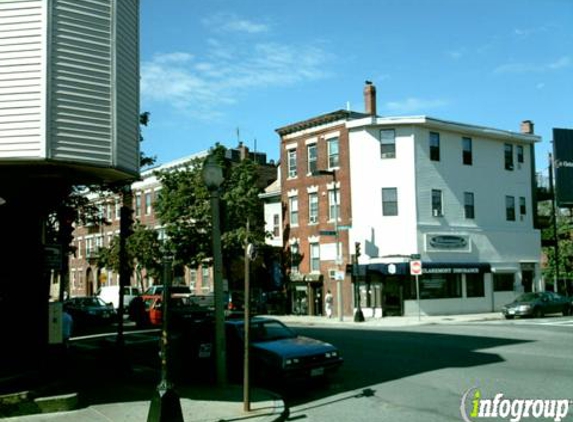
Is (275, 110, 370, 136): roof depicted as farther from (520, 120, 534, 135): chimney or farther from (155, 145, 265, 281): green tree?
(520, 120, 534, 135): chimney

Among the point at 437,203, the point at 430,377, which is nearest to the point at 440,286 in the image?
the point at 437,203

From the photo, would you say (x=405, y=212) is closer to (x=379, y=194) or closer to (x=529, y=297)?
(x=379, y=194)

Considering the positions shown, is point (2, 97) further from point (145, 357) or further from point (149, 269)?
point (149, 269)

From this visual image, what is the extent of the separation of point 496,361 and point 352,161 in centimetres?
2371

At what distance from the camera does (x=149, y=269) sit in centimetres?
4744

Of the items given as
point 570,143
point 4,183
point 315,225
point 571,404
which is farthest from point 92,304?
point 570,143

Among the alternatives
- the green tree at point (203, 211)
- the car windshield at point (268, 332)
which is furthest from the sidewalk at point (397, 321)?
the car windshield at point (268, 332)

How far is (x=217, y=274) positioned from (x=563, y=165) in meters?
42.2

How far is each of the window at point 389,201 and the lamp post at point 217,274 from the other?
81.8 ft

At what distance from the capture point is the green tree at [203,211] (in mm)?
39438

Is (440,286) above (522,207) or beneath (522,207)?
beneath

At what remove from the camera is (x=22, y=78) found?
1012cm

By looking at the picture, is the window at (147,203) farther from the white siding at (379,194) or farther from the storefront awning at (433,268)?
the storefront awning at (433,268)

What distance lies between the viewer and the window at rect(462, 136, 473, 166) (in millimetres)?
39750
